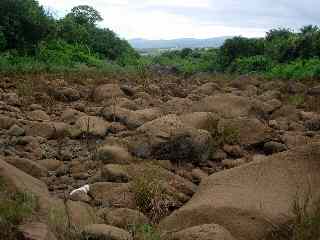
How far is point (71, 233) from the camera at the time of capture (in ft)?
10.9

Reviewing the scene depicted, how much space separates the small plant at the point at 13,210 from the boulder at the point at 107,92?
16.7 feet

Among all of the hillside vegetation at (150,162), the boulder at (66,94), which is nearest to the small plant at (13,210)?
the hillside vegetation at (150,162)

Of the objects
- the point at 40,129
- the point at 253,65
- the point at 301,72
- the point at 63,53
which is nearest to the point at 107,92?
the point at 40,129

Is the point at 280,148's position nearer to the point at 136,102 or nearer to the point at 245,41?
→ the point at 136,102

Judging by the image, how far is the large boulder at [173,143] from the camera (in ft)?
17.5

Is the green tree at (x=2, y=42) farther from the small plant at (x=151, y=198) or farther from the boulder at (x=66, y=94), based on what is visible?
the small plant at (x=151, y=198)

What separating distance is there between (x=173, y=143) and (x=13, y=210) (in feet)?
7.85

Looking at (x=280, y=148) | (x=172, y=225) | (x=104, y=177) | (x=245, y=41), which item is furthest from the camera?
(x=245, y=41)

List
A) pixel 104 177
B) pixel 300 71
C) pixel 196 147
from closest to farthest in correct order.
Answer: pixel 104 177 < pixel 196 147 < pixel 300 71

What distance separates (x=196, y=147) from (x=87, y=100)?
3.76 meters

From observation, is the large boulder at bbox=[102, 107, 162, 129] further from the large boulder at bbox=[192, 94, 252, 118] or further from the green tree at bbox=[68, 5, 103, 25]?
the green tree at bbox=[68, 5, 103, 25]

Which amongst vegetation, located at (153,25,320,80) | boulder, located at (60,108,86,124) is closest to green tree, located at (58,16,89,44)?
vegetation, located at (153,25,320,80)

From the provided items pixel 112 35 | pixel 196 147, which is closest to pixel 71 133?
pixel 196 147

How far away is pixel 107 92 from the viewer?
29.2 ft
